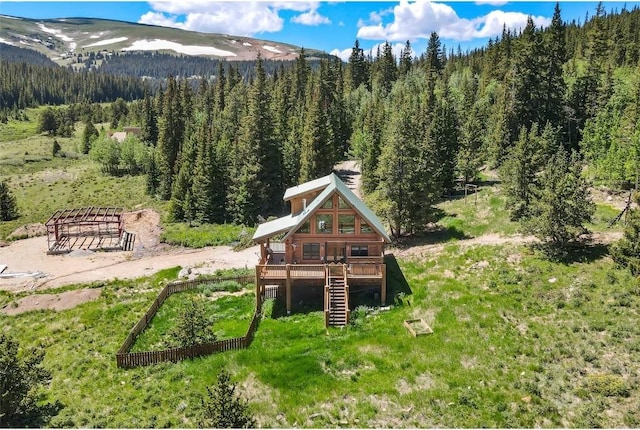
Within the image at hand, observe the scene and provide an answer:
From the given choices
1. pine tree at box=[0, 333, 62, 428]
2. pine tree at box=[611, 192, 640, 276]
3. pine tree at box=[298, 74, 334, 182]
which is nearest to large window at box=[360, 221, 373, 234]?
pine tree at box=[611, 192, 640, 276]

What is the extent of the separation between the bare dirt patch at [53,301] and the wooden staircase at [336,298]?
681 inches

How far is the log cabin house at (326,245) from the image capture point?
28516mm

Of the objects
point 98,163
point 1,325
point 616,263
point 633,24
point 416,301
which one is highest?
point 633,24

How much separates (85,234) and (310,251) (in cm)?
3484

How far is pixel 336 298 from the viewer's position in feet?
89.2

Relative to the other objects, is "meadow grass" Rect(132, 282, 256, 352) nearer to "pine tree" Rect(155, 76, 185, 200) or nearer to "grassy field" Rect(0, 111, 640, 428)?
"grassy field" Rect(0, 111, 640, 428)

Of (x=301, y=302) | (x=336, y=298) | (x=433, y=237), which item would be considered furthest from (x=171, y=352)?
(x=433, y=237)

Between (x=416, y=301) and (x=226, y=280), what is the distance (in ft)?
46.0

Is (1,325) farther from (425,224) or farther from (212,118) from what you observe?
(212,118)

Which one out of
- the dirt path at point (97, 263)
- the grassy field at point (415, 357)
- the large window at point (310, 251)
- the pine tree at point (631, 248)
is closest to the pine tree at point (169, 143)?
the dirt path at point (97, 263)

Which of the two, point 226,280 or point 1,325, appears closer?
point 1,325

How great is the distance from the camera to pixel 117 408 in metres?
18.8

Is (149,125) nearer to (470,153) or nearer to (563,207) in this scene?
(470,153)

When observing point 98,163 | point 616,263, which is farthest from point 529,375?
point 98,163
